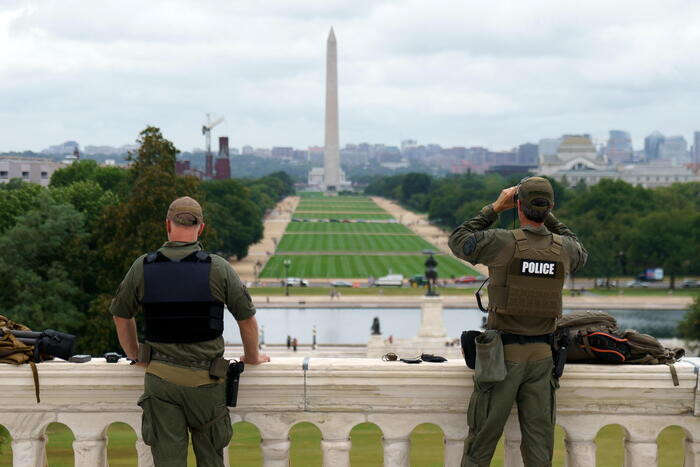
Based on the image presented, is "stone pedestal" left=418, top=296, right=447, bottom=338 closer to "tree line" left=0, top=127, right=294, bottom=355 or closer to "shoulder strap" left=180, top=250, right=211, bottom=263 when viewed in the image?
"tree line" left=0, top=127, right=294, bottom=355

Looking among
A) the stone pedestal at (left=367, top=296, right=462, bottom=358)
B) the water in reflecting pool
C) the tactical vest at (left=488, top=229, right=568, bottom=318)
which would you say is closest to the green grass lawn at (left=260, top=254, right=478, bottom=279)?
the water in reflecting pool

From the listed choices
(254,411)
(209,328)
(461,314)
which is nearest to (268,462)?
(254,411)

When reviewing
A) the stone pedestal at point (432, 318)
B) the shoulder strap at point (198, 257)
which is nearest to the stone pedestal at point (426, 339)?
the stone pedestal at point (432, 318)

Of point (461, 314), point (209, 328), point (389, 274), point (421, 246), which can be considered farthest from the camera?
point (421, 246)

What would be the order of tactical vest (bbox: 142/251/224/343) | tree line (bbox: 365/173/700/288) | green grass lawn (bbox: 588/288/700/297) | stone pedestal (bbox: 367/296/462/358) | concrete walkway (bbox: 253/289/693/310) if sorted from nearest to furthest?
1. tactical vest (bbox: 142/251/224/343)
2. stone pedestal (bbox: 367/296/462/358)
3. concrete walkway (bbox: 253/289/693/310)
4. green grass lawn (bbox: 588/288/700/297)
5. tree line (bbox: 365/173/700/288)

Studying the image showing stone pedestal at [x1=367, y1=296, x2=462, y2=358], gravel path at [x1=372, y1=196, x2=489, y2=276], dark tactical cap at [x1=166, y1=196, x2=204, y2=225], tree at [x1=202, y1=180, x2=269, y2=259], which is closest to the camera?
dark tactical cap at [x1=166, y1=196, x2=204, y2=225]

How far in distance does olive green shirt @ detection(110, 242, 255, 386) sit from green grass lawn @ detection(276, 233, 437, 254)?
253 ft

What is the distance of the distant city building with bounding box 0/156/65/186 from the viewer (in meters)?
91.9

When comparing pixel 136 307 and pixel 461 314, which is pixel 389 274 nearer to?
pixel 461 314

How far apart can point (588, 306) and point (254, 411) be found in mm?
47172

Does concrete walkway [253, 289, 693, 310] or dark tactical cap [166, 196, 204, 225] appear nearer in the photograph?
dark tactical cap [166, 196, 204, 225]

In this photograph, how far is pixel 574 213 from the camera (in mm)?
89750

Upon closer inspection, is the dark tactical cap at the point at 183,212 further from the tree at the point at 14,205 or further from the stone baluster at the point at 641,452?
the tree at the point at 14,205

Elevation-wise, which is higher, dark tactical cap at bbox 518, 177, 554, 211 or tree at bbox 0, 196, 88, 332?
dark tactical cap at bbox 518, 177, 554, 211
